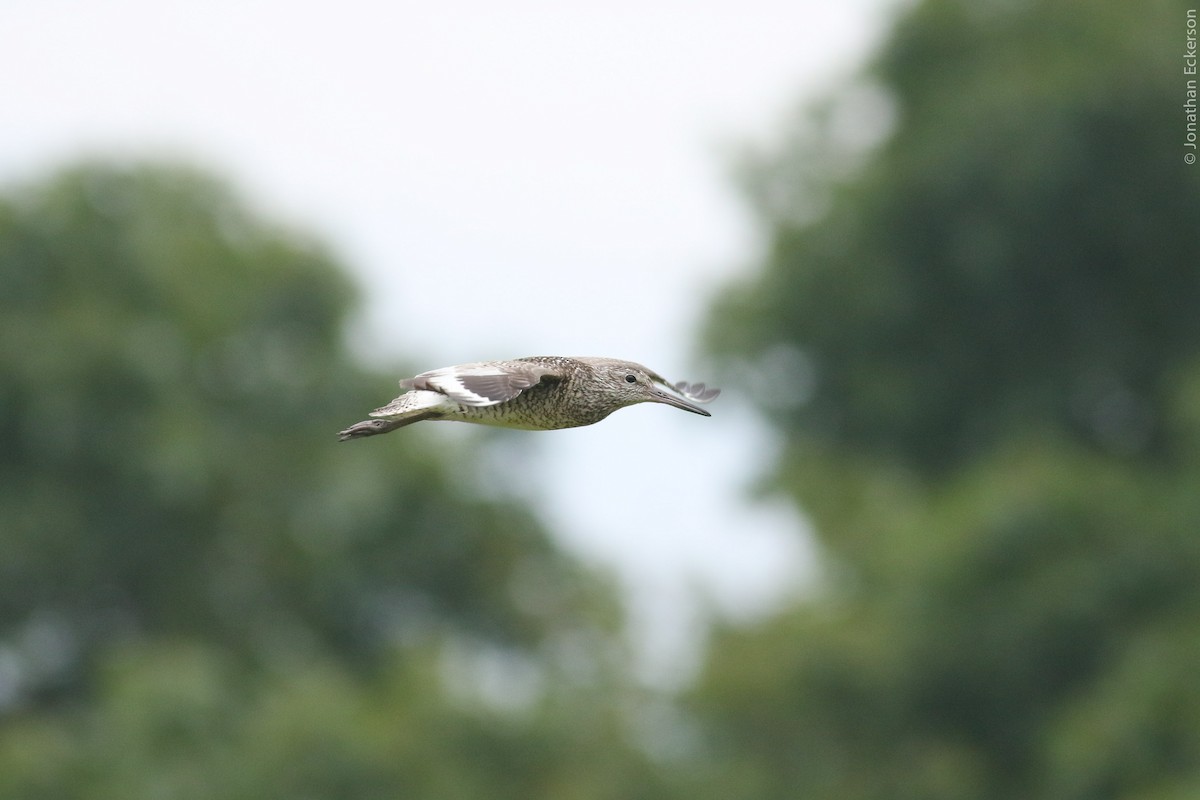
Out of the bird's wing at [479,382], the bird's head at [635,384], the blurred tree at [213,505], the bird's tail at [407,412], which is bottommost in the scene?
the bird's wing at [479,382]

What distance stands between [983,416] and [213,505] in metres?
13.7

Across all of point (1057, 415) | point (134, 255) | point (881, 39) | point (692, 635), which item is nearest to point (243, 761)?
point (692, 635)

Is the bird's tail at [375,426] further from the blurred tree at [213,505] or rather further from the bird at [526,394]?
the blurred tree at [213,505]

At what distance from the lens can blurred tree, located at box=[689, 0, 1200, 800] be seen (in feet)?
97.5

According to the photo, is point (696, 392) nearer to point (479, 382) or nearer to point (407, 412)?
point (407, 412)

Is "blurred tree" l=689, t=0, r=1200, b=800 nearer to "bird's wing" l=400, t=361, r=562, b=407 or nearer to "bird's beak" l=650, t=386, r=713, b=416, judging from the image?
"bird's beak" l=650, t=386, r=713, b=416

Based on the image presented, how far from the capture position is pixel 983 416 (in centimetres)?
3891

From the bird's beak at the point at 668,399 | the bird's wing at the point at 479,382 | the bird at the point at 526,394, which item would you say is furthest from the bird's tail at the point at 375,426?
the bird's beak at the point at 668,399

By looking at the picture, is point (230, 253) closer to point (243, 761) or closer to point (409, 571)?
point (409, 571)

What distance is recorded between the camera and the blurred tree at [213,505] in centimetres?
3694

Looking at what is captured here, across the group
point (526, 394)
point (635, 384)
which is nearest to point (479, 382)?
point (526, 394)

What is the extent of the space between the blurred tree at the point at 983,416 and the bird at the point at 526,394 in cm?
1800

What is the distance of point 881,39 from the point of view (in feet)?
132

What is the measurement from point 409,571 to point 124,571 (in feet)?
16.3
